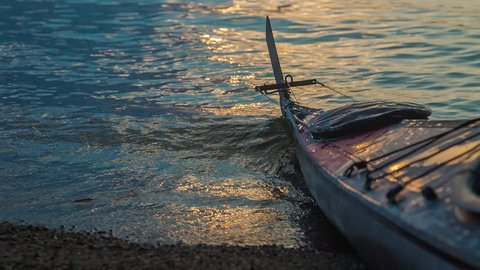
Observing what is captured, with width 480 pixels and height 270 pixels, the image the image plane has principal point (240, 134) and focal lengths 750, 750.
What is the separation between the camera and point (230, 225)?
7.84 m

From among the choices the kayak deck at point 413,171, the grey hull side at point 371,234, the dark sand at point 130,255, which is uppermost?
the kayak deck at point 413,171

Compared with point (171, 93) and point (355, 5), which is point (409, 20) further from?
point (171, 93)

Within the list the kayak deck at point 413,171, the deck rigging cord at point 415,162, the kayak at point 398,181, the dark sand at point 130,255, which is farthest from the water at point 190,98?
the deck rigging cord at point 415,162

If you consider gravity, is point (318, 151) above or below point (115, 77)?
above

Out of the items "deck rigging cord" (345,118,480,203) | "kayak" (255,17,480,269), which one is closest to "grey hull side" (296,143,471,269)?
→ "kayak" (255,17,480,269)

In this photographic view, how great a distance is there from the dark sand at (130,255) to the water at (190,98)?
21.7 inches

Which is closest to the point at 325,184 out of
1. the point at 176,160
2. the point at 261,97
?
the point at 176,160

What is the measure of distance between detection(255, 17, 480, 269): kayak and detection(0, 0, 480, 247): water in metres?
0.84

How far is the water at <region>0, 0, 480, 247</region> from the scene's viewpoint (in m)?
8.45

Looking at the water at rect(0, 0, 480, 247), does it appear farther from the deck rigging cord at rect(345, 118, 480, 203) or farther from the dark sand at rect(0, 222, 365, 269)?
the deck rigging cord at rect(345, 118, 480, 203)

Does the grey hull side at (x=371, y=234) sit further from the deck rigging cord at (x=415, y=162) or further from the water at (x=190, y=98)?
the water at (x=190, y=98)

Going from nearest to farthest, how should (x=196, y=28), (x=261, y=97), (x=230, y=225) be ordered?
(x=230, y=225) < (x=261, y=97) < (x=196, y=28)

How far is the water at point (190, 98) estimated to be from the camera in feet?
27.7

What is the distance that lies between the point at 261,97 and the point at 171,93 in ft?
6.34
